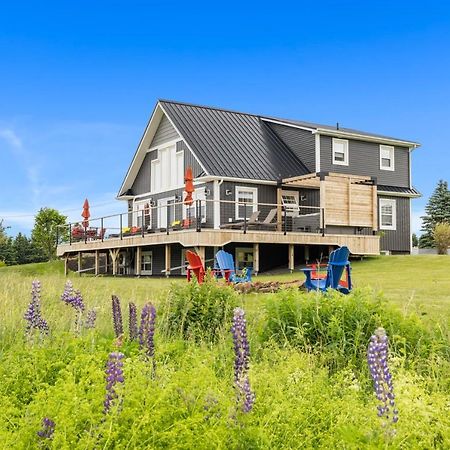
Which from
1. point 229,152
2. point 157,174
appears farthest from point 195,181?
point 157,174

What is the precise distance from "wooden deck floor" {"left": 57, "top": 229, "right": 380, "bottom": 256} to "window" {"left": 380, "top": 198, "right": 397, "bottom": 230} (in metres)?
4.56

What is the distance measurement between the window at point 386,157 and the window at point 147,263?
1158cm

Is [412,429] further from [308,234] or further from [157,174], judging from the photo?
[157,174]

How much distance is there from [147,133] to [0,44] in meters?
7.34

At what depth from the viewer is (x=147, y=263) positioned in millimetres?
26938

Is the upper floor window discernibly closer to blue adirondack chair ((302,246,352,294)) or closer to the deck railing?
the deck railing

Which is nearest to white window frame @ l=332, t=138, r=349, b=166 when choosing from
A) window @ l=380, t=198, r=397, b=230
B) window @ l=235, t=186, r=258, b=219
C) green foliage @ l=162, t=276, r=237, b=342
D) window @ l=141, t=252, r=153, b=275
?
window @ l=380, t=198, r=397, b=230

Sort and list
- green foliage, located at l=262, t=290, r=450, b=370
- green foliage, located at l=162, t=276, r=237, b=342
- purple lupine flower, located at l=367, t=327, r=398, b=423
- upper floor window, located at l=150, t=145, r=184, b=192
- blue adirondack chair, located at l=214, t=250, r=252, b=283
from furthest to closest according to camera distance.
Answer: upper floor window, located at l=150, t=145, r=184, b=192 → blue adirondack chair, located at l=214, t=250, r=252, b=283 → green foliage, located at l=162, t=276, r=237, b=342 → green foliage, located at l=262, t=290, r=450, b=370 → purple lupine flower, located at l=367, t=327, r=398, b=423

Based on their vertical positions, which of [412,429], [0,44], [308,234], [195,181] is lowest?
[412,429]

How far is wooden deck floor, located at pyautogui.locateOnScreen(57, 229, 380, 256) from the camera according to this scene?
63.0 ft

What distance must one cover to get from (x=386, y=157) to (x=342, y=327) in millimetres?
23792

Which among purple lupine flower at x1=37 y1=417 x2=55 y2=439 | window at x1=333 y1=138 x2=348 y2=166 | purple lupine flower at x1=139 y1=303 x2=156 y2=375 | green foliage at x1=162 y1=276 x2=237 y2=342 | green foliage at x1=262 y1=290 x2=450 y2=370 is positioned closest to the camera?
purple lupine flower at x1=37 y1=417 x2=55 y2=439

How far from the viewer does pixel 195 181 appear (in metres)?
24.2

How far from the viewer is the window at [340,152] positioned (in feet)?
87.2
